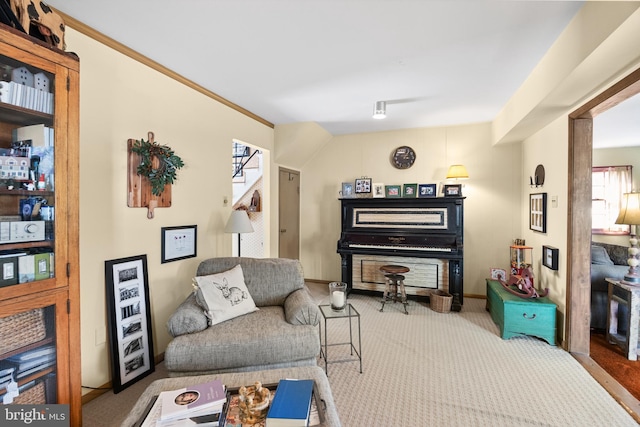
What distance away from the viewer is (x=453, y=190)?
4.12m

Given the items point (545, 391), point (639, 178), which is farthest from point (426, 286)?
point (639, 178)

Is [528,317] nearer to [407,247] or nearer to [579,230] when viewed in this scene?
[579,230]

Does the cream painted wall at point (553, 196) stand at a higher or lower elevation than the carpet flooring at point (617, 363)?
higher

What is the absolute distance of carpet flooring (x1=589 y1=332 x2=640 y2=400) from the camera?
227 centimetres

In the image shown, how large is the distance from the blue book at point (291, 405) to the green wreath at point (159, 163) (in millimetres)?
1912

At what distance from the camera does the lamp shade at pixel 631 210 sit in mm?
3102

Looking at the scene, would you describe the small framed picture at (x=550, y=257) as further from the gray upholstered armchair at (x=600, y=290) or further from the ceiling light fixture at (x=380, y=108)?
the ceiling light fixture at (x=380, y=108)

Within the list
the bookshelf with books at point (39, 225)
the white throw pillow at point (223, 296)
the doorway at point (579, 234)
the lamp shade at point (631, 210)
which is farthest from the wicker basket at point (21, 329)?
the lamp shade at point (631, 210)

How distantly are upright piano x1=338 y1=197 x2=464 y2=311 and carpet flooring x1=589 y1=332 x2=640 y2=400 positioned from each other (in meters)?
1.31

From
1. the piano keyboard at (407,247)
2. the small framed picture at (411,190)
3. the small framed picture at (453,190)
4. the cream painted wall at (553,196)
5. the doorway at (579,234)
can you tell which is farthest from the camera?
the small framed picture at (411,190)

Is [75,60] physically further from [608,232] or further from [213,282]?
[608,232]

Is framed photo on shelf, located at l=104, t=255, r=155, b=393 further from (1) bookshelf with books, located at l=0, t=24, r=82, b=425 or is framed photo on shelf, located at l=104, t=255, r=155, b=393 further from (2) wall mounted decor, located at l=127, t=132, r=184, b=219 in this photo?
(1) bookshelf with books, located at l=0, t=24, r=82, b=425

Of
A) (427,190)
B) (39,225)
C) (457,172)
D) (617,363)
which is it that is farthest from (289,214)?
(617,363)

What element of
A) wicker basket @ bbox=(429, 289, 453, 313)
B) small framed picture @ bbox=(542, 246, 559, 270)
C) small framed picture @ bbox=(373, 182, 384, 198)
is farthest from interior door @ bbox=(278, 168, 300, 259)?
small framed picture @ bbox=(542, 246, 559, 270)
